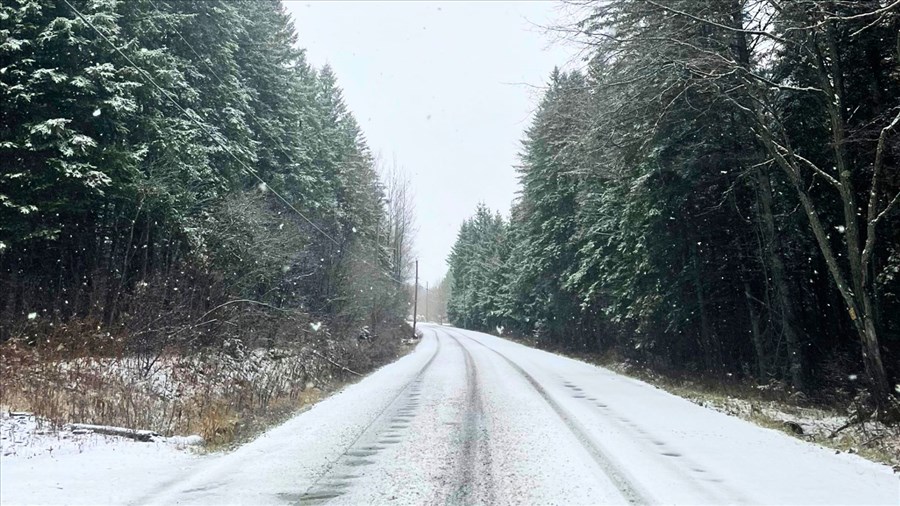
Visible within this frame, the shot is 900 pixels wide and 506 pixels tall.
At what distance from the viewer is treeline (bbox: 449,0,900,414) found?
30.1 ft

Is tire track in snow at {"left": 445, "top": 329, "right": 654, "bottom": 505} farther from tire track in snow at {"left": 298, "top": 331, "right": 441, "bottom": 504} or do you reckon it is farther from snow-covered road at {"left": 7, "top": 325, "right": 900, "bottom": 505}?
tire track in snow at {"left": 298, "top": 331, "right": 441, "bottom": 504}

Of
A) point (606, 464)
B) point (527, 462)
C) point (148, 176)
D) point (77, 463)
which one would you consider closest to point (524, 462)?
point (527, 462)

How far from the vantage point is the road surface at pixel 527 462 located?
4.60m

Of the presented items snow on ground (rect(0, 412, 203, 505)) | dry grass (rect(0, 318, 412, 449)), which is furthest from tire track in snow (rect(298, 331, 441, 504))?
dry grass (rect(0, 318, 412, 449))

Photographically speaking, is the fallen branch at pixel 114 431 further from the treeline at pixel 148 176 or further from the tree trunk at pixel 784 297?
the tree trunk at pixel 784 297

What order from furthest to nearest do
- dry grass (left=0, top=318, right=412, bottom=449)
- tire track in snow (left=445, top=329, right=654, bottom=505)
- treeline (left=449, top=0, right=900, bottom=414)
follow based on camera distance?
treeline (left=449, top=0, right=900, bottom=414), dry grass (left=0, top=318, right=412, bottom=449), tire track in snow (left=445, top=329, right=654, bottom=505)

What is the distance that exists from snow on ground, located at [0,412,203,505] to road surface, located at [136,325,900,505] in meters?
0.34

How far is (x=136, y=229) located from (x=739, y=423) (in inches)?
624

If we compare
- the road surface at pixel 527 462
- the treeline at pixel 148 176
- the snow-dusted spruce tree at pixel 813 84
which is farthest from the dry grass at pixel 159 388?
the snow-dusted spruce tree at pixel 813 84

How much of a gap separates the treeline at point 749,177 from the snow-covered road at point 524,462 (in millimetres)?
3889

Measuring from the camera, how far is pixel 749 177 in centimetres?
1362

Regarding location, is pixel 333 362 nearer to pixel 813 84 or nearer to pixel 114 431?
pixel 114 431

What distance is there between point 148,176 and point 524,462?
46.2 feet

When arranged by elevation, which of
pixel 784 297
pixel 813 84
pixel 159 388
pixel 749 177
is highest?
pixel 813 84
